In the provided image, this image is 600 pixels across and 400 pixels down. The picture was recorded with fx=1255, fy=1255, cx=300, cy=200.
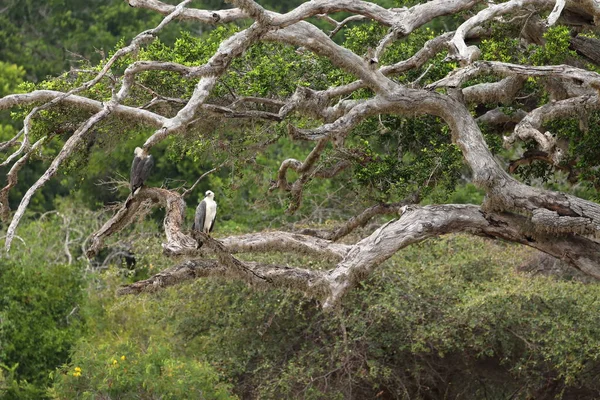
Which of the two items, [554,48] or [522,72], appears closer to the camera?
[522,72]

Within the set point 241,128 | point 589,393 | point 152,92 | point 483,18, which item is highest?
point 483,18

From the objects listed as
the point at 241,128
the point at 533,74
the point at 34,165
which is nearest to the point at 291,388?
the point at 241,128

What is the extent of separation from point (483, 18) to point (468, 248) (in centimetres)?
816

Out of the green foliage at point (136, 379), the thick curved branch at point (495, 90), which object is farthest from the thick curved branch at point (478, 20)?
the green foliage at point (136, 379)

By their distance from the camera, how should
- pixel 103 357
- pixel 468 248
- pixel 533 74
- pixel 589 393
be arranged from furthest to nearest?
pixel 468 248 → pixel 589 393 → pixel 103 357 → pixel 533 74

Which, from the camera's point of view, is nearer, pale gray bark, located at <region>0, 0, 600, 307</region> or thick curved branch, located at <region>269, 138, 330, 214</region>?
pale gray bark, located at <region>0, 0, 600, 307</region>

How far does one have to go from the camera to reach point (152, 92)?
1219 cm

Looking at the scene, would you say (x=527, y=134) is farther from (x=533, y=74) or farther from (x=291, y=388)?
(x=291, y=388)

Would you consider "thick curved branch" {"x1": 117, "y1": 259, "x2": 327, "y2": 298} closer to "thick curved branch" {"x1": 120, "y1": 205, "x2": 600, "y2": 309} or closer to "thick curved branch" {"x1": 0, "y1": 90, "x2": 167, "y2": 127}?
"thick curved branch" {"x1": 120, "y1": 205, "x2": 600, "y2": 309}

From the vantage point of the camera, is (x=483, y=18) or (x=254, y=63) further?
(x=254, y=63)

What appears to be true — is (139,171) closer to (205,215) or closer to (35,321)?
(205,215)

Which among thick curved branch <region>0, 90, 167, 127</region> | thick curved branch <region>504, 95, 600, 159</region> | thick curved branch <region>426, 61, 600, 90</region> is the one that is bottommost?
thick curved branch <region>504, 95, 600, 159</region>

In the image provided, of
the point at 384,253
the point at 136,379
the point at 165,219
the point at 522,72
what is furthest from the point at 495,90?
the point at 136,379

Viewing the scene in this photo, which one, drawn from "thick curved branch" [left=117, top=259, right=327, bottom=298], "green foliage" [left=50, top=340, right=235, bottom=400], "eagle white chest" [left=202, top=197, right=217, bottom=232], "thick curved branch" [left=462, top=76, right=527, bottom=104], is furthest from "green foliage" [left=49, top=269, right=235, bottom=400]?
"thick curved branch" [left=462, top=76, right=527, bottom=104]
